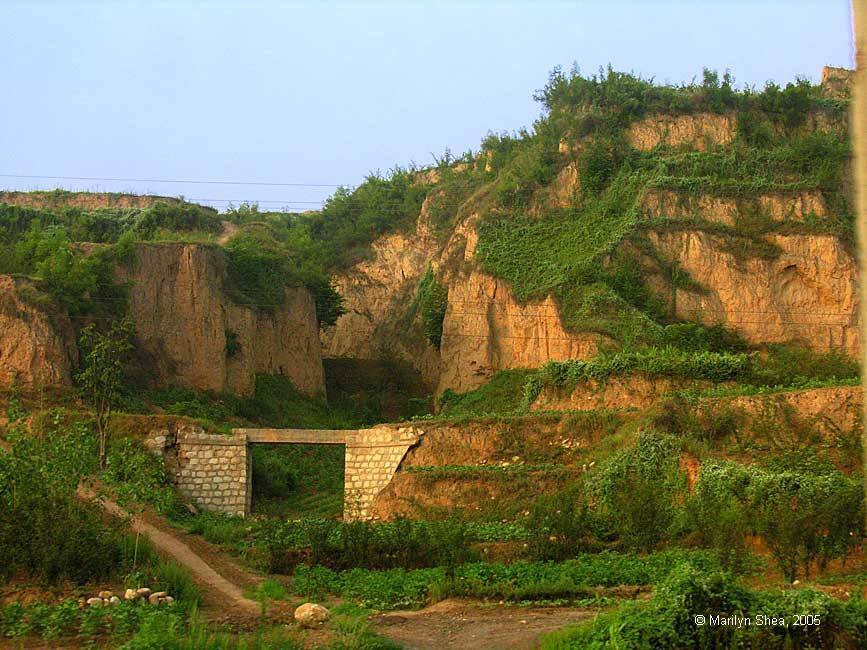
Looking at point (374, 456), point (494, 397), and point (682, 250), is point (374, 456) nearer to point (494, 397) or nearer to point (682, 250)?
point (494, 397)

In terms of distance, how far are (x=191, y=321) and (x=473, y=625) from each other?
25863 mm

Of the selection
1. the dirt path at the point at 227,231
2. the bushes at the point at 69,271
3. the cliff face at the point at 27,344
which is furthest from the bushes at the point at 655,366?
the dirt path at the point at 227,231

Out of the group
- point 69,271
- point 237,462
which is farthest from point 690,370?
point 69,271

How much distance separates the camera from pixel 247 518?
98.9 ft

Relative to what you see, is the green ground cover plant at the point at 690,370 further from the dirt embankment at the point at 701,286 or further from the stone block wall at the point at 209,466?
the stone block wall at the point at 209,466

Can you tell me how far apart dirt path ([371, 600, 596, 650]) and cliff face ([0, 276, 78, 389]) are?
19.6 meters

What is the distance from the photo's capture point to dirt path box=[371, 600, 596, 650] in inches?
637

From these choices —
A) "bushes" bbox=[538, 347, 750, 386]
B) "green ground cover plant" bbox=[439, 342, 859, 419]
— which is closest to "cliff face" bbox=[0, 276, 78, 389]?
"green ground cover plant" bbox=[439, 342, 859, 419]

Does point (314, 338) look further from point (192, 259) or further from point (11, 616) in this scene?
point (11, 616)

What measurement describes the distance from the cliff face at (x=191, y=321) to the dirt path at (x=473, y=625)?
23422 mm

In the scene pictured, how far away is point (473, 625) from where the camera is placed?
1745 cm

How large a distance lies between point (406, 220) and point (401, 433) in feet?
89.4

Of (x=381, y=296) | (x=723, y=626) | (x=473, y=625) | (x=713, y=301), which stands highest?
(x=381, y=296)

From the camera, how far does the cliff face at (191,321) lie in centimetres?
4044
